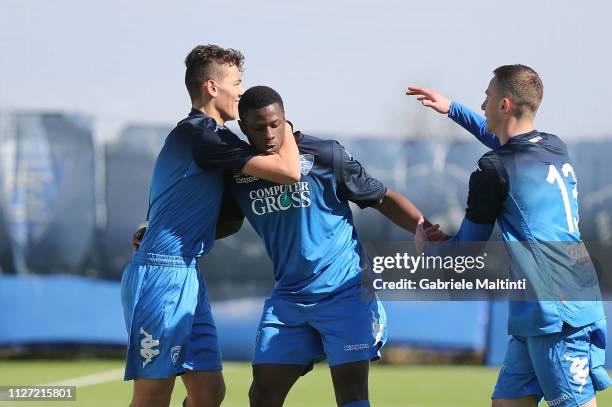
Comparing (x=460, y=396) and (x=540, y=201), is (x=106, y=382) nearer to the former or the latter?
(x=460, y=396)

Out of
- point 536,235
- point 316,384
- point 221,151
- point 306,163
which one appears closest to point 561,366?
point 536,235

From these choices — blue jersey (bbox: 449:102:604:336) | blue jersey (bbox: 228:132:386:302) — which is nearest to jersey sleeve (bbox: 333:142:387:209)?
blue jersey (bbox: 228:132:386:302)

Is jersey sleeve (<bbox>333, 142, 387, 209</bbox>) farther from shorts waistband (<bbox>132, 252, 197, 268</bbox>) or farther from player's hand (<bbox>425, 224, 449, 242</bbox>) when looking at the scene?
shorts waistband (<bbox>132, 252, 197, 268</bbox>)

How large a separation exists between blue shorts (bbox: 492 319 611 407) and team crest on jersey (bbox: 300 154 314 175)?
1231mm

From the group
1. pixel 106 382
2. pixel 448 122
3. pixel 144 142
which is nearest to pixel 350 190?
pixel 106 382

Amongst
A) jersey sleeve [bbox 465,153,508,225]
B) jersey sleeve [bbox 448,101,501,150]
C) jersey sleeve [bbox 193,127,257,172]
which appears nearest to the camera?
jersey sleeve [bbox 465,153,508,225]

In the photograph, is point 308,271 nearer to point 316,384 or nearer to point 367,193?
point 367,193

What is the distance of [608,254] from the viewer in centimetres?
1107

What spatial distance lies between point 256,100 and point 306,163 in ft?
1.27

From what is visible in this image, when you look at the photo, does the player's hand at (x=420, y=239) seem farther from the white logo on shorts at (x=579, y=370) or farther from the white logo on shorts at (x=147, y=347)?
the white logo on shorts at (x=147, y=347)

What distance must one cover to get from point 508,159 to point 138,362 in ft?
6.38

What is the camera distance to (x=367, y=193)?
16.9ft

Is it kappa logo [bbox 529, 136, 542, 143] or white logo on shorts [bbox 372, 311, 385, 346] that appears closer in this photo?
kappa logo [bbox 529, 136, 542, 143]

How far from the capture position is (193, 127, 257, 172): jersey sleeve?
16.3 ft
